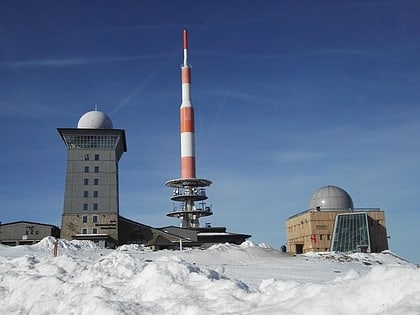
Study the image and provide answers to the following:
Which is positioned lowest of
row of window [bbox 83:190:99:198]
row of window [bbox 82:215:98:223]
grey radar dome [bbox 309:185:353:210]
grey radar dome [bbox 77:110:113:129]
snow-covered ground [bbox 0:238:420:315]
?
snow-covered ground [bbox 0:238:420:315]

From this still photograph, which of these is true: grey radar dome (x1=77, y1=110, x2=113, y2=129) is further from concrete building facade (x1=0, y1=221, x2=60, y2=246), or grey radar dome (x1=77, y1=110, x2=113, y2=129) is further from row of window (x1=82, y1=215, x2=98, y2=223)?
concrete building facade (x1=0, y1=221, x2=60, y2=246)

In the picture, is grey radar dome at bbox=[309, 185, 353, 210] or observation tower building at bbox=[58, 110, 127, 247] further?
observation tower building at bbox=[58, 110, 127, 247]

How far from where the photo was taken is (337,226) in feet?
188

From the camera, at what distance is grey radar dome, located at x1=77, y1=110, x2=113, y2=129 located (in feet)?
229

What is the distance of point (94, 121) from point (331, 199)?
36157mm

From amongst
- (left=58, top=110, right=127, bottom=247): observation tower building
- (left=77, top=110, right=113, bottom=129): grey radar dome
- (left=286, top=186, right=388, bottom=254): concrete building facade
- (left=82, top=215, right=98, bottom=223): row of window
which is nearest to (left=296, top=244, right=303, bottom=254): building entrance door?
(left=286, top=186, right=388, bottom=254): concrete building facade

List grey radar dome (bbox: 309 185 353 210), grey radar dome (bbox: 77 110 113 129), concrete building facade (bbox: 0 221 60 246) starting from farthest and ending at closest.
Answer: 1. grey radar dome (bbox: 77 110 113 129)
2. concrete building facade (bbox: 0 221 60 246)
3. grey radar dome (bbox: 309 185 353 210)

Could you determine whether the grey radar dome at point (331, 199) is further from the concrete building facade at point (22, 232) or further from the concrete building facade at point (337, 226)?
the concrete building facade at point (22, 232)

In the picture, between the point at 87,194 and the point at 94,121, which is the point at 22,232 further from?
the point at 94,121

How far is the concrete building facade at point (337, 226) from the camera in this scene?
5553cm

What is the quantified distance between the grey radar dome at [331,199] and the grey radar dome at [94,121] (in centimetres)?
3275

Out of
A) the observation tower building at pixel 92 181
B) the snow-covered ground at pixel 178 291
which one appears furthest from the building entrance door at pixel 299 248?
the snow-covered ground at pixel 178 291

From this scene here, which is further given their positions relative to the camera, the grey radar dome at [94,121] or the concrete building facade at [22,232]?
the grey radar dome at [94,121]

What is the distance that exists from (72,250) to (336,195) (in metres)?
39.4
